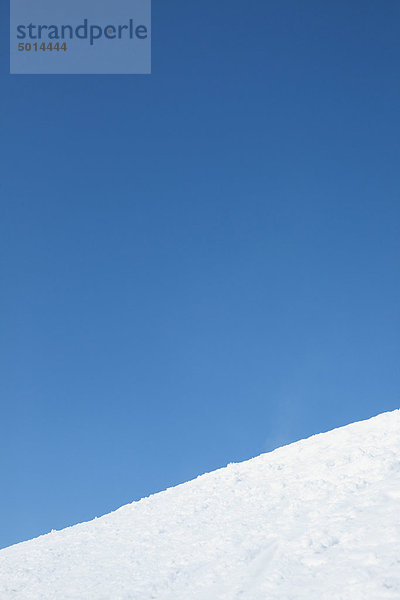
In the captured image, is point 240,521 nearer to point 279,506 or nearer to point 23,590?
point 279,506

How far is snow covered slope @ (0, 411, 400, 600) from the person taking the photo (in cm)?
1214

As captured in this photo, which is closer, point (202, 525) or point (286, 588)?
point (286, 588)

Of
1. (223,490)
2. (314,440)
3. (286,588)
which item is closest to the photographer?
(286,588)

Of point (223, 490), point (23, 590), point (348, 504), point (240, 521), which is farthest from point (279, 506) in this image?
point (23, 590)

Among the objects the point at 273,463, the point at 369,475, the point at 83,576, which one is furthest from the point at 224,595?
the point at 273,463

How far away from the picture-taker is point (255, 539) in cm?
1480

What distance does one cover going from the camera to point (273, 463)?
21.1 meters

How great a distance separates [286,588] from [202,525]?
562 centimetres

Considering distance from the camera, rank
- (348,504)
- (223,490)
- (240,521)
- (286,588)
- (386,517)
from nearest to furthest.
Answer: (286,588) < (386,517) < (348,504) < (240,521) < (223,490)

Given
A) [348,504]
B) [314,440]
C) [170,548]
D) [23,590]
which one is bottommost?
[23,590]

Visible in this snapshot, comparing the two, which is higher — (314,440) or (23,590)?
(314,440)

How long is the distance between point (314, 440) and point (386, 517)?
876cm

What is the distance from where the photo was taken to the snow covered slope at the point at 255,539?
1214 centimetres

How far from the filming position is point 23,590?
1553 centimetres
